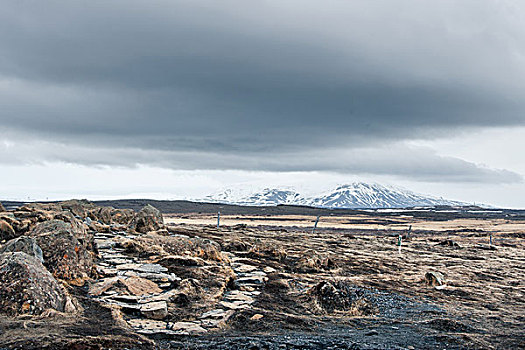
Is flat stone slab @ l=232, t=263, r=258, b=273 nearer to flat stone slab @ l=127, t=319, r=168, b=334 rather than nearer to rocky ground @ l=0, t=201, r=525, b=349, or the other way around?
rocky ground @ l=0, t=201, r=525, b=349

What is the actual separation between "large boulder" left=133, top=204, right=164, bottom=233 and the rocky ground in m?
2.71

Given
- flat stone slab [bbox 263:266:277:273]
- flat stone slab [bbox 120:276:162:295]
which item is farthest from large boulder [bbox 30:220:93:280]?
flat stone slab [bbox 263:266:277:273]

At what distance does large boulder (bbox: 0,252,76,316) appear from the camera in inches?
323

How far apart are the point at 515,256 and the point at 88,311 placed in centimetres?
3032

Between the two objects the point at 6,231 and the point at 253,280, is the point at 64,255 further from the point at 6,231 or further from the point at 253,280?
the point at 6,231

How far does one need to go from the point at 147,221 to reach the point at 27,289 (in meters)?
15.9

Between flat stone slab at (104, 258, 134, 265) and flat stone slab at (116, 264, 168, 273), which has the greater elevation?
flat stone slab at (104, 258, 134, 265)

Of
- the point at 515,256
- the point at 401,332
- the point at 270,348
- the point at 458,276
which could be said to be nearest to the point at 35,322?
the point at 270,348

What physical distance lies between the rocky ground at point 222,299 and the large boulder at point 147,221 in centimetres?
271

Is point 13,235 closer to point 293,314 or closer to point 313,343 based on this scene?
point 293,314

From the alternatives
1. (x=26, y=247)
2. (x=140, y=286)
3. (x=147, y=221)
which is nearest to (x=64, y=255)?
(x=26, y=247)

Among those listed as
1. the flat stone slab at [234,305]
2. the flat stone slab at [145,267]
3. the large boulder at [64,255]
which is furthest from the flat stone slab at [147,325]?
the flat stone slab at [145,267]

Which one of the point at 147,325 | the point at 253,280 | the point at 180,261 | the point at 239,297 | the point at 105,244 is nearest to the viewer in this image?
the point at 147,325

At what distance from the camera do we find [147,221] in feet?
79.4
